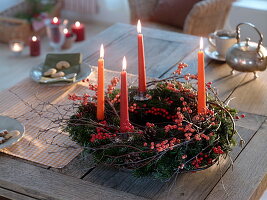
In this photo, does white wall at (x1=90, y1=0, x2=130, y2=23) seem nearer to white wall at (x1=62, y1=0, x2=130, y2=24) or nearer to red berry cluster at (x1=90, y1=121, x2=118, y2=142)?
white wall at (x1=62, y1=0, x2=130, y2=24)

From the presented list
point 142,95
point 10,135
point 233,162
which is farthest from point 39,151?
point 233,162

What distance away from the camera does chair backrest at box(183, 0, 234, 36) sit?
10.1ft

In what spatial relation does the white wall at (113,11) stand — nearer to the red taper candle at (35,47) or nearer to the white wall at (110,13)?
the white wall at (110,13)

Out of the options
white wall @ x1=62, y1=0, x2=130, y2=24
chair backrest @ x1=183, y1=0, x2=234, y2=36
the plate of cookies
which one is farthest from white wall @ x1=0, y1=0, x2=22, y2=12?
the plate of cookies

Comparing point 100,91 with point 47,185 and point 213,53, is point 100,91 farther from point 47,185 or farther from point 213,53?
point 213,53

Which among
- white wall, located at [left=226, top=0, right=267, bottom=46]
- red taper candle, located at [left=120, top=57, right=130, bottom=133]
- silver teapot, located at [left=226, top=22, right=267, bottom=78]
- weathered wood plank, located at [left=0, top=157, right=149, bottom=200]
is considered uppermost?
red taper candle, located at [left=120, top=57, right=130, bottom=133]

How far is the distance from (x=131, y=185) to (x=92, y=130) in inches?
6.9

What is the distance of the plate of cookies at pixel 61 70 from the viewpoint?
1.90 metres

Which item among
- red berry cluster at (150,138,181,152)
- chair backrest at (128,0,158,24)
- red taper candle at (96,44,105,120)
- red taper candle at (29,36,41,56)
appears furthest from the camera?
red taper candle at (29,36,41,56)

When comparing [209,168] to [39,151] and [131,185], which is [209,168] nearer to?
[131,185]

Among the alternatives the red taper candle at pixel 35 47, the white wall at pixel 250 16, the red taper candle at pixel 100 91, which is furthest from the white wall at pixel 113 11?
the red taper candle at pixel 100 91

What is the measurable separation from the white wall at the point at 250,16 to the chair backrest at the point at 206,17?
43 centimetres

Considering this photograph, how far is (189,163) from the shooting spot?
1.31 metres

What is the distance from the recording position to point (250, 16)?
3807 millimetres
